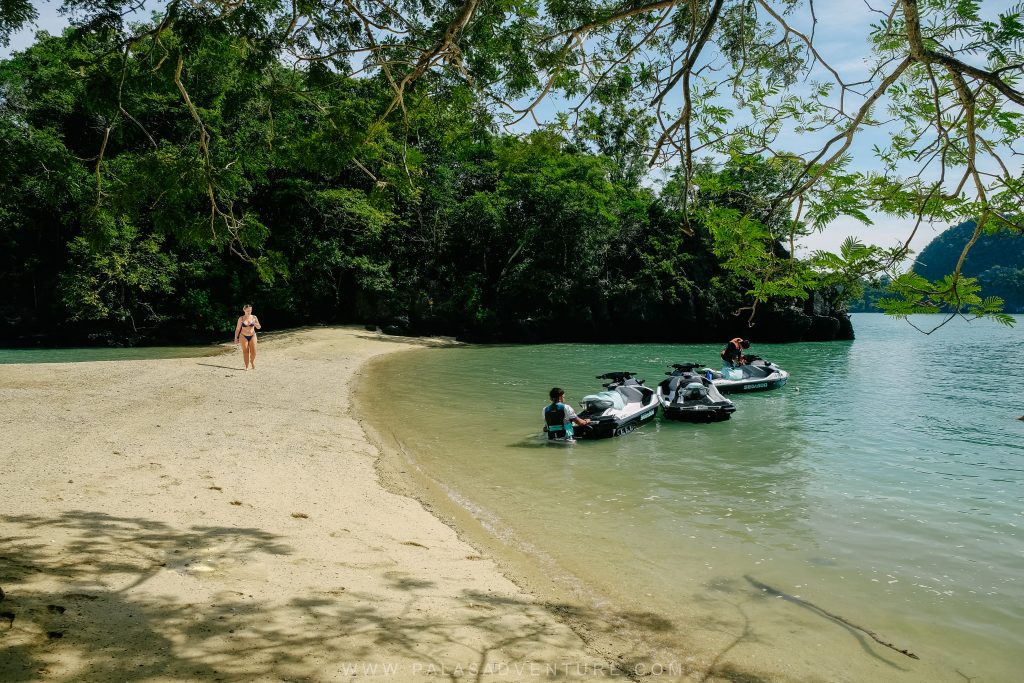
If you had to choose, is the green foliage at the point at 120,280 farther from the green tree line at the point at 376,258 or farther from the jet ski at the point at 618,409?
the jet ski at the point at 618,409

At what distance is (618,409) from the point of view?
12320 millimetres

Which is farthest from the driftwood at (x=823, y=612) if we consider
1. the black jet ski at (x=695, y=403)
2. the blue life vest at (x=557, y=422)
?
the black jet ski at (x=695, y=403)

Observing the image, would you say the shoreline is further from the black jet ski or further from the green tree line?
the green tree line

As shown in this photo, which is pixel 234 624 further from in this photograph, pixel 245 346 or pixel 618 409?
pixel 245 346

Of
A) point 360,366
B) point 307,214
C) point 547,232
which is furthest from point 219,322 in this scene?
point 547,232

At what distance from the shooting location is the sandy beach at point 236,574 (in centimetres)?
350

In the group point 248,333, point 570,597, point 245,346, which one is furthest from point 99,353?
point 570,597

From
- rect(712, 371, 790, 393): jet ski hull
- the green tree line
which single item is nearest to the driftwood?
rect(712, 371, 790, 393): jet ski hull

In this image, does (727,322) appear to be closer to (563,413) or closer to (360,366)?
(360,366)

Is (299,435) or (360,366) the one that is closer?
(299,435)

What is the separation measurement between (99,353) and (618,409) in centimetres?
2692

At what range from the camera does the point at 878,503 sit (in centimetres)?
819

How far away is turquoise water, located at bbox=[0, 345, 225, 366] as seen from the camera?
26359mm

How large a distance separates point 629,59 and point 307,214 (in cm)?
3332
